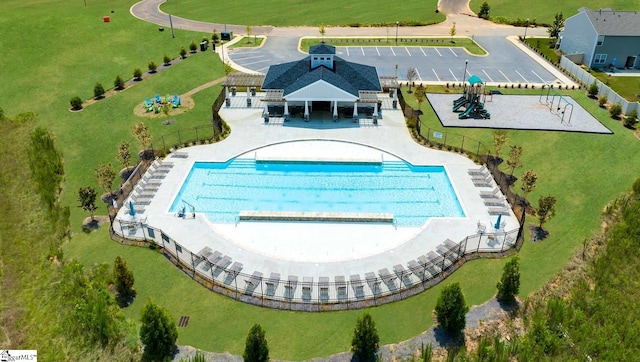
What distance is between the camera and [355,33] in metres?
94.8

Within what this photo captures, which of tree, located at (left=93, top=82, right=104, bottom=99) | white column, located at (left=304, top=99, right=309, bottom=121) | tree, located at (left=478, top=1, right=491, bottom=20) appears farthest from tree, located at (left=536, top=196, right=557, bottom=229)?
tree, located at (left=478, top=1, right=491, bottom=20)

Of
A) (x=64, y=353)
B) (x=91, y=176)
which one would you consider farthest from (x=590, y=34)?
(x=64, y=353)

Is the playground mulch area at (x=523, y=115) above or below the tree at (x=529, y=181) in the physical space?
below

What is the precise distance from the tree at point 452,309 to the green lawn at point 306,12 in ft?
270

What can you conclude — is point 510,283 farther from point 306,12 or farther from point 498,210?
point 306,12

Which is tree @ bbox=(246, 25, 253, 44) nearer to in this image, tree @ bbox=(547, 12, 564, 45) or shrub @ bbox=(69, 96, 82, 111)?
shrub @ bbox=(69, 96, 82, 111)

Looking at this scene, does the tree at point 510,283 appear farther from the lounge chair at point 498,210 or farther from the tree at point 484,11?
the tree at point 484,11

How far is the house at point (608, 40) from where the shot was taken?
72438 mm

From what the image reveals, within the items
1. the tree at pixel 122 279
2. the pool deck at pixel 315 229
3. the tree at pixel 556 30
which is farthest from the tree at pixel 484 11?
the tree at pixel 122 279

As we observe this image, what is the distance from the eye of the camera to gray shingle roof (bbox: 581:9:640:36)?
72.3 meters

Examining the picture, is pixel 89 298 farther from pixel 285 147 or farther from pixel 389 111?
pixel 389 111

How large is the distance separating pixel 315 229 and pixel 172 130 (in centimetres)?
2520

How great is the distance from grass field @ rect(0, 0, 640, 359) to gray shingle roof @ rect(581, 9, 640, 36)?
60.8 ft

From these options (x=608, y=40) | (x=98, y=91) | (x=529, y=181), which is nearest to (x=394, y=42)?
(x=608, y=40)
